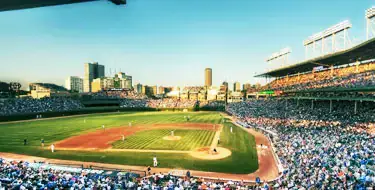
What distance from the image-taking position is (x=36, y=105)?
6431 centimetres

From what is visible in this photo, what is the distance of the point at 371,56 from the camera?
3825 centimetres

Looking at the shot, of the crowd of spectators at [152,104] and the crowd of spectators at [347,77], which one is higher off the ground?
the crowd of spectators at [347,77]

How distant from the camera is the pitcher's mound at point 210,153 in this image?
975 inches

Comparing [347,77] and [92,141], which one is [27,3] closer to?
[92,141]

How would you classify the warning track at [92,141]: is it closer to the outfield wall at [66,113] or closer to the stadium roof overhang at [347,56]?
the outfield wall at [66,113]

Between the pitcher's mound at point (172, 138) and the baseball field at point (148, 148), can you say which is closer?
the baseball field at point (148, 148)

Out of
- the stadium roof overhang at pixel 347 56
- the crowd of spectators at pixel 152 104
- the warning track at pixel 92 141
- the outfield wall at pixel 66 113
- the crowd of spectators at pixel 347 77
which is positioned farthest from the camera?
the crowd of spectators at pixel 152 104

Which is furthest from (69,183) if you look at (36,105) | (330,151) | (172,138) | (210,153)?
(36,105)

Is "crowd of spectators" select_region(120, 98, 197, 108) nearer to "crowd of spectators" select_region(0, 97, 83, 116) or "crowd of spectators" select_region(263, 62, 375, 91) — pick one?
"crowd of spectators" select_region(0, 97, 83, 116)

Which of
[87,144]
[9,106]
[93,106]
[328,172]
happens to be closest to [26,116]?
[9,106]

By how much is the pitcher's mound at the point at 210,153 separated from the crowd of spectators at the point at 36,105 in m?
50.4

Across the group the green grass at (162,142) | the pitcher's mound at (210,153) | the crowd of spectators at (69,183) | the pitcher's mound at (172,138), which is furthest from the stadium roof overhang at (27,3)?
the pitcher's mound at (172,138)

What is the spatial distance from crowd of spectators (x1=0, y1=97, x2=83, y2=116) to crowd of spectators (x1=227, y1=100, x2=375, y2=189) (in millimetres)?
56585

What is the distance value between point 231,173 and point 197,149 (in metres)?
8.29
